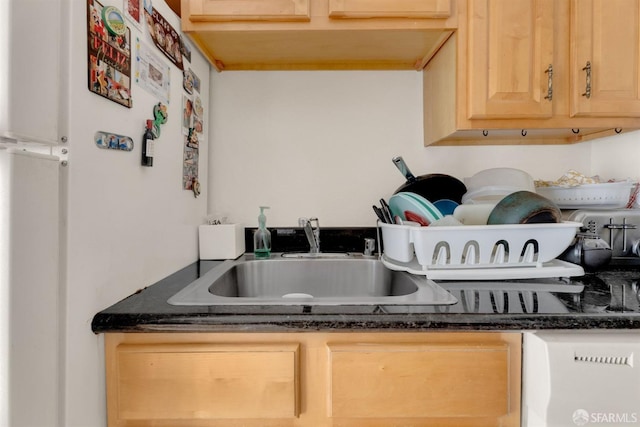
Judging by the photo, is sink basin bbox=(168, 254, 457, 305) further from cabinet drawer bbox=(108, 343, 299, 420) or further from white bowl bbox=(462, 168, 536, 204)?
cabinet drawer bbox=(108, 343, 299, 420)

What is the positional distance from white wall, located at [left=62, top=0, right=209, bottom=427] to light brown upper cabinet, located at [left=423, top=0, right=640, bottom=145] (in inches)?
36.1

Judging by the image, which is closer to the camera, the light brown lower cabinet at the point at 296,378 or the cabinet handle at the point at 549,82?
the light brown lower cabinet at the point at 296,378

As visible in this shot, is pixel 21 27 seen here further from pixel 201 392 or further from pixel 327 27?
pixel 327 27

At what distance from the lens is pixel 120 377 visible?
2.42 feet

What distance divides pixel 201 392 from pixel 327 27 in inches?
41.5

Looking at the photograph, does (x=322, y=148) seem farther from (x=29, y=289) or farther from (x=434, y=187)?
(x=29, y=289)

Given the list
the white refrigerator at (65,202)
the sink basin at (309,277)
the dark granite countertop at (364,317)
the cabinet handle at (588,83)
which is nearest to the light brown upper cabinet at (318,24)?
the white refrigerator at (65,202)

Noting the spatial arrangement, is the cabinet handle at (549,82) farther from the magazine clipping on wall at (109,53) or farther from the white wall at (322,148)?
the magazine clipping on wall at (109,53)

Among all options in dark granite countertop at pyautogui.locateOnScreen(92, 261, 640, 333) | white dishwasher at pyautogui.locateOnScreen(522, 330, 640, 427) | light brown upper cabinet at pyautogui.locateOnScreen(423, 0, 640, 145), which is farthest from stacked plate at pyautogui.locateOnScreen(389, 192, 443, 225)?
white dishwasher at pyautogui.locateOnScreen(522, 330, 640, 427)

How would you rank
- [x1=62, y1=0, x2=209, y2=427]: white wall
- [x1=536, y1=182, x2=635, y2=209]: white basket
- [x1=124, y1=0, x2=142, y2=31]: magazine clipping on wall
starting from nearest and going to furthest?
[x1=62, y1=0, x2=209, y2=427]: white wall, [x1=124, y1=0, x2=142, y2=31]: magazine clipping on wall, [x1=536, y1=182, x2=635, y2=209]: white basket

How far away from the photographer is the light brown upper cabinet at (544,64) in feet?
3.74

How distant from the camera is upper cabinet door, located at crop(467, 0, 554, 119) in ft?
3.72

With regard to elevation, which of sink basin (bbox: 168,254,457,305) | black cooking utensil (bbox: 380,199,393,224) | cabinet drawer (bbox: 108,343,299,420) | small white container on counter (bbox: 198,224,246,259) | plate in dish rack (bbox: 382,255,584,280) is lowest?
cabinet drawer (bbox: 108,343,299,420)

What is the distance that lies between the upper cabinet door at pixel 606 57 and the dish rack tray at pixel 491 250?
0.46 metres
